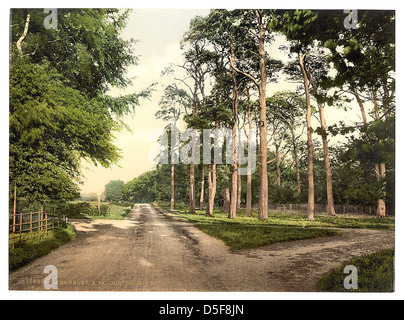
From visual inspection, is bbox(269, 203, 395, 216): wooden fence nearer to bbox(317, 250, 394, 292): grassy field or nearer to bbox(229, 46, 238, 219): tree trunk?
bbox(317, 250, 394, 292): grassy field

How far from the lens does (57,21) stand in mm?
Answer: 5234

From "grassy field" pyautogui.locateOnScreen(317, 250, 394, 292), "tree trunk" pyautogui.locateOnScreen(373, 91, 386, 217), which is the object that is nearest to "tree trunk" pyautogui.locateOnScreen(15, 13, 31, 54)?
"tree trunk" pyautogui.locateOnScreen(373, 91, 386, 217)

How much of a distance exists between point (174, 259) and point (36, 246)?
8.26 ft

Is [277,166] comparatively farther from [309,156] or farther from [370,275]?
[370,275]

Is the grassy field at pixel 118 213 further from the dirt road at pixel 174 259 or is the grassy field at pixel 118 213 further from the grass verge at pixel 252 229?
the grass verge at pixel 252 229


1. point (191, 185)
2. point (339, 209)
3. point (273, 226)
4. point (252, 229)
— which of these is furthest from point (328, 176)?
point (191, 185)

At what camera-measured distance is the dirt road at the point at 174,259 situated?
14.8 ft

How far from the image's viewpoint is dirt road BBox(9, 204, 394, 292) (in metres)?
4.50

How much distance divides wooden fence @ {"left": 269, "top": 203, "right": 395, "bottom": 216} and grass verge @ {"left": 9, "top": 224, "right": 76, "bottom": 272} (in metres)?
4.06

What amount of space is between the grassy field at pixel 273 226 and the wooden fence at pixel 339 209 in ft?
0.33

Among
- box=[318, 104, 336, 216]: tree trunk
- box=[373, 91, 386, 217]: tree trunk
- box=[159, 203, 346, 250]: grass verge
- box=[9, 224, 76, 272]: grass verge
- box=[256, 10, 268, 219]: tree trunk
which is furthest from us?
box=[256, 10, 268, 219]: tree trunk

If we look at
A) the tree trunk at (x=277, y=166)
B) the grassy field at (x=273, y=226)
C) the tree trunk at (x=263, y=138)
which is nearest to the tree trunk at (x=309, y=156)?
the grassy field at (x=273, y=226)

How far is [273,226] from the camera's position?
5.42 m

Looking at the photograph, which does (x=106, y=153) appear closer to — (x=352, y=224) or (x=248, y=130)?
(x=248, y=130)
